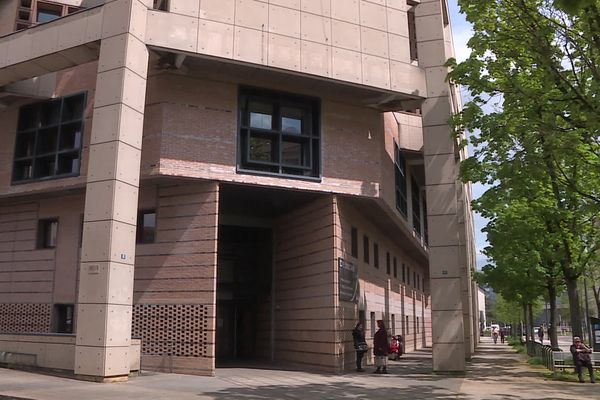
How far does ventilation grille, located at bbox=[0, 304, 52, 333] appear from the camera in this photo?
20156 millimetres

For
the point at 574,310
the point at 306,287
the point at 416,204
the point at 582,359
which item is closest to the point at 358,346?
the point at 306,287

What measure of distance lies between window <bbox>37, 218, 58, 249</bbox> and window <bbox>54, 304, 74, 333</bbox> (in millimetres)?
2355

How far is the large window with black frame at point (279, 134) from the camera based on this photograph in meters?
18.8

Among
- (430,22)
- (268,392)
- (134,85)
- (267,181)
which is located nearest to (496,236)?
(430,22)

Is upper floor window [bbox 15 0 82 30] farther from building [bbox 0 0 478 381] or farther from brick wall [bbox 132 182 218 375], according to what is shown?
brick wall [bbox 132 182 218 375]

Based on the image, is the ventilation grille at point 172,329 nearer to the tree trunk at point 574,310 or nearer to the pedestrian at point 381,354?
the pedestrian at point 381,354

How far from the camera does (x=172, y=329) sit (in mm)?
17312

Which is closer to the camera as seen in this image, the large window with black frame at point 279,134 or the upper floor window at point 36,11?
the large window with black frame at point 279,134

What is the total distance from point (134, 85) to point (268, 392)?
9.04 meters

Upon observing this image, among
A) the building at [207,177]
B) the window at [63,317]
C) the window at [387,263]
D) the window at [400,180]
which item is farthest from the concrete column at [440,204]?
the window at [63,317]

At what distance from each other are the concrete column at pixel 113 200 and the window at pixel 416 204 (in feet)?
61.5

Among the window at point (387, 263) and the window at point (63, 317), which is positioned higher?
the window at point (387, 263)

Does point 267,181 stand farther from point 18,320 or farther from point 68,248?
point 18,320

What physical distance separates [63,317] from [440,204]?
14068mm
